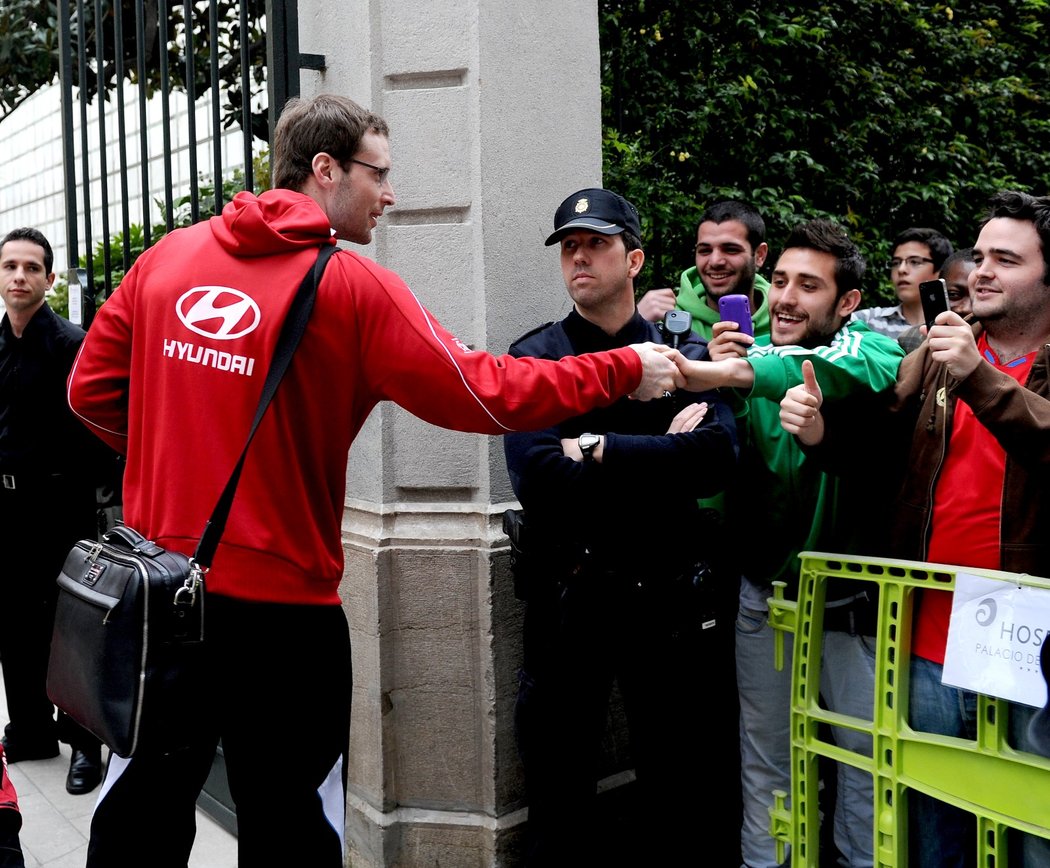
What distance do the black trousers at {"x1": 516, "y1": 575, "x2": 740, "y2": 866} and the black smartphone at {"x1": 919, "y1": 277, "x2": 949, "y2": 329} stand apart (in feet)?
3.66

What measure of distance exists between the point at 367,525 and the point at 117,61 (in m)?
2.01

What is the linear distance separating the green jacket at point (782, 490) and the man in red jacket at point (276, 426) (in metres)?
0.77

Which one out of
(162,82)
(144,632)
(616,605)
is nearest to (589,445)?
(616,605)

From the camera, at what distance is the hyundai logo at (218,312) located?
2287mm

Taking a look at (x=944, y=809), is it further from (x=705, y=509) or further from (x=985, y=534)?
(x=705, y=509)

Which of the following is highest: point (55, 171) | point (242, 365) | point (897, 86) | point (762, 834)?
point (55, 171)

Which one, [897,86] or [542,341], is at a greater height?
[897,86]

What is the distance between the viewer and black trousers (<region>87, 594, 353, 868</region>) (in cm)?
227

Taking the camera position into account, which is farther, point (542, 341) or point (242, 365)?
point (542, 341)

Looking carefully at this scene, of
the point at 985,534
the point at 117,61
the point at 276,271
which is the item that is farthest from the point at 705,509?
the point at 117,61

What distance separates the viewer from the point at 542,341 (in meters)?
3.23

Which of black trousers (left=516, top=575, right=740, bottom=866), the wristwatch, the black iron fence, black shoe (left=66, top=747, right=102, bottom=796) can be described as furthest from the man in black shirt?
the wristwatch

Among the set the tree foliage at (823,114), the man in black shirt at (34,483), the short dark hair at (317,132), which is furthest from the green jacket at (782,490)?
the man in black shirt at (34,483)

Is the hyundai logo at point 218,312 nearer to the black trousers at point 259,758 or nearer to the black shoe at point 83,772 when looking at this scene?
the black trousers at point 259,758
